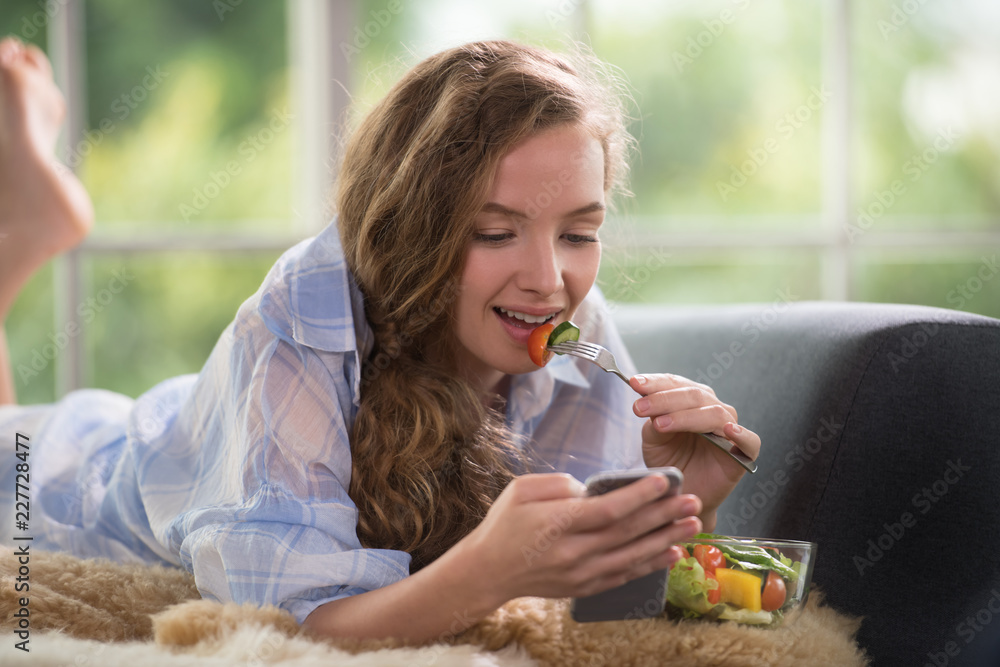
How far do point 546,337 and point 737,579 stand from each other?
40 cm

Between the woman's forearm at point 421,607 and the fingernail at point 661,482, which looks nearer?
the fingernail at point 661,482

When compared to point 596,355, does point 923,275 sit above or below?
above

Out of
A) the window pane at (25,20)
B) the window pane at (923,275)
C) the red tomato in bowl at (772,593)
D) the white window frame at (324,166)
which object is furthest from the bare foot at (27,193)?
the window pane at (923,275)

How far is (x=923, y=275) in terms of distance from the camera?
3.56 m

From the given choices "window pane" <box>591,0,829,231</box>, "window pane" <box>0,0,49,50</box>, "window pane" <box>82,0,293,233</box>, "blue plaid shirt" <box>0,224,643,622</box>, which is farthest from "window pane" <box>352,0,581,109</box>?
"blue plaid shirt" <box>0,224,643,622</box>

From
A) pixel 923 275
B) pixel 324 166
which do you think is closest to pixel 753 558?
pixel 324 166

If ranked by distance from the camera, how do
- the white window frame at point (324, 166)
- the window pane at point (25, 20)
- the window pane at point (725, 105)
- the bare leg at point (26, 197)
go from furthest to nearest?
the window pane at point (725, 105), the window pane at point (25, 20), the white window frame at point (324, 166), the bare leg at point (26, 197)

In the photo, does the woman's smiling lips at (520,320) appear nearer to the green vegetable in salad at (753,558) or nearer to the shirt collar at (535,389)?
the shirt collar at (535,389)

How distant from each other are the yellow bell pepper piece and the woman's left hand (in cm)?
23

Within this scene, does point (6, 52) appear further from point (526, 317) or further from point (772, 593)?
point (772, 593)

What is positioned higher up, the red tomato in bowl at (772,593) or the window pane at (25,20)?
the window pane at (25,20)

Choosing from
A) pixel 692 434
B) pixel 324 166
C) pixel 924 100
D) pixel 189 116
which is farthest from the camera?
pixel 924 100

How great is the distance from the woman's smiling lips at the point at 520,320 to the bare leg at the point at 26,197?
51.2 inches

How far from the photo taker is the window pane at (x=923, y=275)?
349cm
